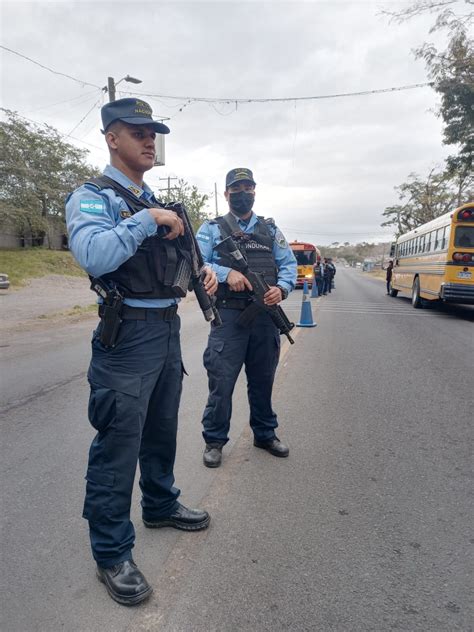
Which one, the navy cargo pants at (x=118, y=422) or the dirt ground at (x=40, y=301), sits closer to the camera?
the navy cargo pants at (x=118, y=422)

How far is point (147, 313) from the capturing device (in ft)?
6.44

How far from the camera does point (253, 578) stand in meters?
1.96

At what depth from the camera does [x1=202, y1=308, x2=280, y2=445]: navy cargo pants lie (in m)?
3.09

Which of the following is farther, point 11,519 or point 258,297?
point 258,297

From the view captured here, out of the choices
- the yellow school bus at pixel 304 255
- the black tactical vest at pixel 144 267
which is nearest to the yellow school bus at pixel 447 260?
the yellow school bus at pixel 304 255

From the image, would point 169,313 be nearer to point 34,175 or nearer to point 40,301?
point 40,301

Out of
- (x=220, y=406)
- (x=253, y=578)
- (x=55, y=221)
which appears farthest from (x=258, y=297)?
(x=55, y=221)

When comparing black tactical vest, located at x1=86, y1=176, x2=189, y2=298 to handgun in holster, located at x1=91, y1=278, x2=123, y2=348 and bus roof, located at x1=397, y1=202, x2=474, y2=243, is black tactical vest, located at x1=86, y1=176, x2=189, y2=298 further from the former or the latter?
bus roof, located at x1=397, y1=202, x2=474, y2=243

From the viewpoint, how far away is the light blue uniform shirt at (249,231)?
10.3ft

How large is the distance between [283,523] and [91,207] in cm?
191

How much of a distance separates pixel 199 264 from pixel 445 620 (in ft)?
6.22

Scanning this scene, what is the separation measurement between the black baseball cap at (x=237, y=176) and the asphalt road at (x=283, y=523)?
2.04m

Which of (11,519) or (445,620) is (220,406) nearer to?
(11,519)

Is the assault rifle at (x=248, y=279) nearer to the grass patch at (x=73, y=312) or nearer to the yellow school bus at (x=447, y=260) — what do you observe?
the grass patch at (x=73, y=312)
